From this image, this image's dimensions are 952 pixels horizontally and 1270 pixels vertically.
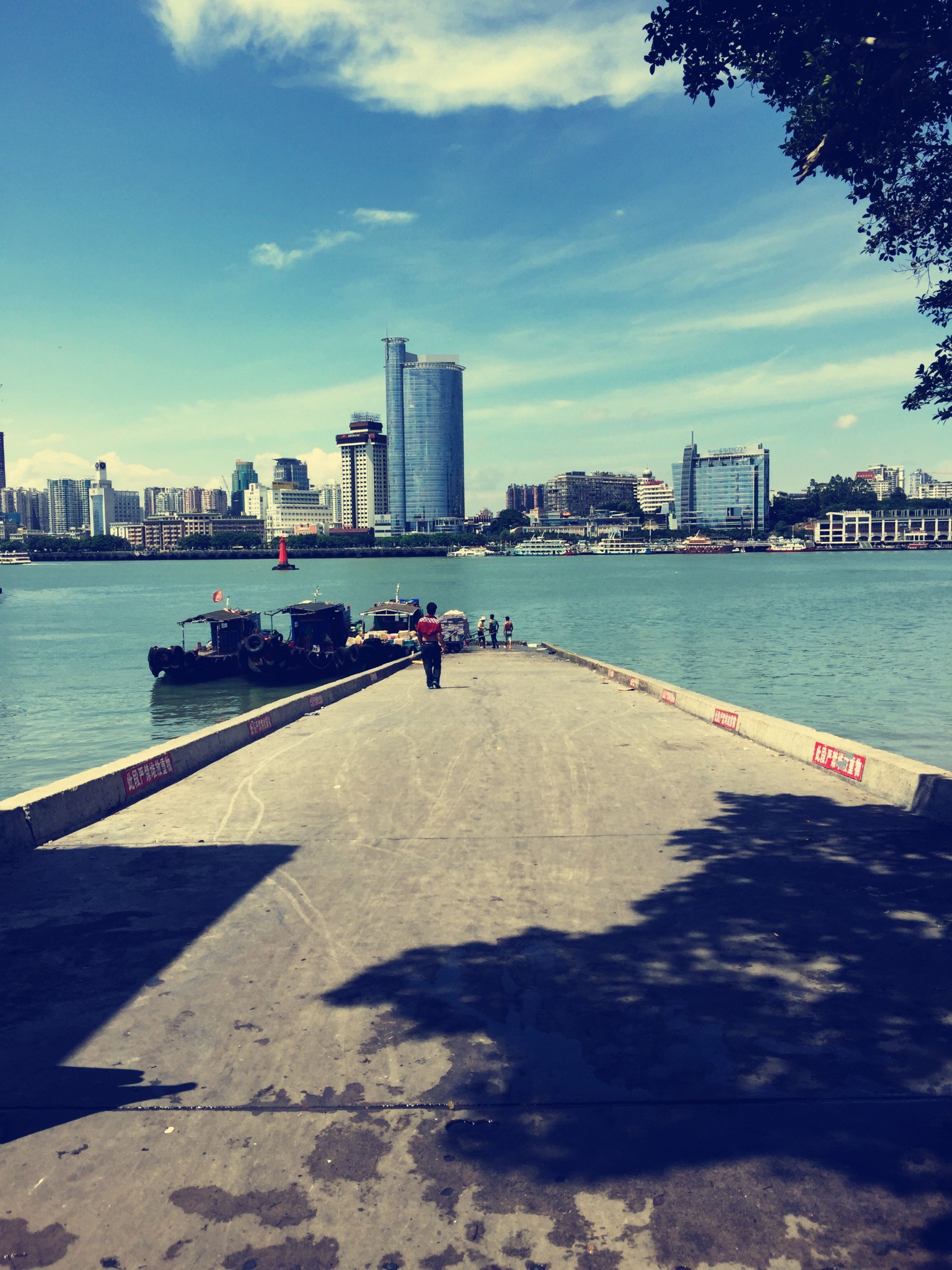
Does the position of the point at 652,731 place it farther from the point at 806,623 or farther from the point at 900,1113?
the point at 806,623

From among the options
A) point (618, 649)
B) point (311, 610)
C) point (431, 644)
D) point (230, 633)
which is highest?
point (431, 644)

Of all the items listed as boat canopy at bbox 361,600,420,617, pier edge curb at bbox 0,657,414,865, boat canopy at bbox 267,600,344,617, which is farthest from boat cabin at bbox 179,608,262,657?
pier edge curb at bbox 0,657,414,865

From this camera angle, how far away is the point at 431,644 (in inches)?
788

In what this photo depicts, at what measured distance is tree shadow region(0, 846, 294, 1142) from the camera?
4.28 metres

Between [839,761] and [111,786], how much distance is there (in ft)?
28.8

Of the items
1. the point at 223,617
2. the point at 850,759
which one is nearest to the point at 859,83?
the point at 850,759

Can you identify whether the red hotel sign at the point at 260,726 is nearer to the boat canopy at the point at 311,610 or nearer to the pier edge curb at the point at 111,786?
the pier edge curb at the point at 111,786

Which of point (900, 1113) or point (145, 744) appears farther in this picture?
point (145, 744)

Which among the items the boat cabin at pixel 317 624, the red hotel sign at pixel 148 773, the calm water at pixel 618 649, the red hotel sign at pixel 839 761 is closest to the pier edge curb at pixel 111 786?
the red hotel sign at pixel 148 773

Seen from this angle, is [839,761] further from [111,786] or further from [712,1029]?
[111,786]

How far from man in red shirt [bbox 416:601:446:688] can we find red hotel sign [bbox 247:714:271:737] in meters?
5.44

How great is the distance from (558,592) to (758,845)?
110 metres

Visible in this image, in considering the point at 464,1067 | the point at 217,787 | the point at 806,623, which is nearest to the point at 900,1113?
the point at 464,1067

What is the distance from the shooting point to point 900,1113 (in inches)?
155
